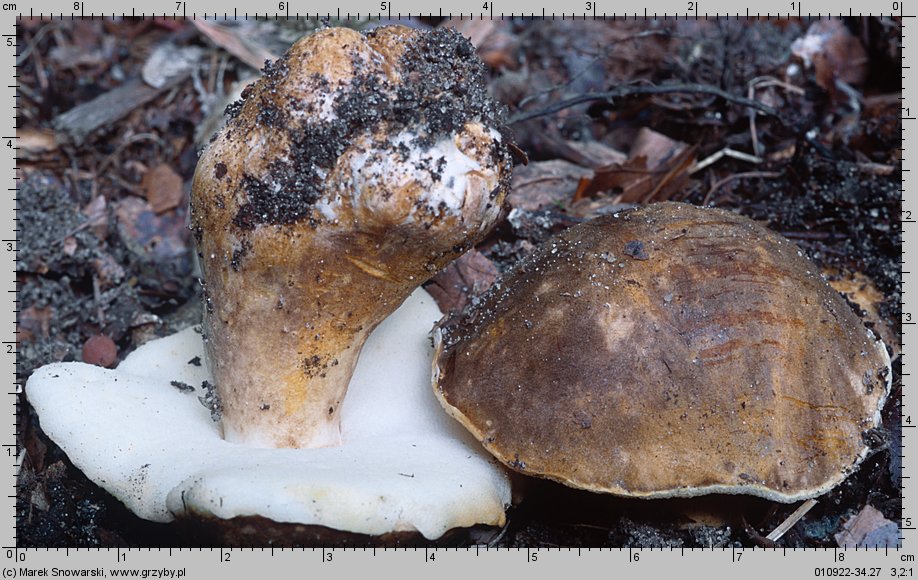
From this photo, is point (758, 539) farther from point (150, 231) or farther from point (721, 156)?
→ point (150, 231)

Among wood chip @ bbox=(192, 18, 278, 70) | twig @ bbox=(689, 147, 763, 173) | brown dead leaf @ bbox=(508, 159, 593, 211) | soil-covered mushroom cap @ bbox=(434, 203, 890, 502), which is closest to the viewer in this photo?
soil-covered mushroom cap @ bbox=(434, 203, 890, 502)

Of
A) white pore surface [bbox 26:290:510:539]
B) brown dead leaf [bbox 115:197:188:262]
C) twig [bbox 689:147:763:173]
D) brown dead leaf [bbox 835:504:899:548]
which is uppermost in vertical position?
twig [bbox 689:147:763:173]

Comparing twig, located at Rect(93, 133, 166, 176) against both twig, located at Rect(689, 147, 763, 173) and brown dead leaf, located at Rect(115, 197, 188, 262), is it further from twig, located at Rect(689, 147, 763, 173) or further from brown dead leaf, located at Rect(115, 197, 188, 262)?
twig, located at Rect(689, 147, 763, 173)

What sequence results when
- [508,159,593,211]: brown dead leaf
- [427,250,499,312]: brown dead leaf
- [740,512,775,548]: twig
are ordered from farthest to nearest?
[508,159,593,211]: brown dead leaf < [427,250,499,312]: brown dead leaf < [740,512,775,548]: twig

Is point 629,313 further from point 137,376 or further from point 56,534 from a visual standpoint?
point 56,534

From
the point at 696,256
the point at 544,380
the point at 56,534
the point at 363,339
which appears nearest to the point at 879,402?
A: the point at 696,256

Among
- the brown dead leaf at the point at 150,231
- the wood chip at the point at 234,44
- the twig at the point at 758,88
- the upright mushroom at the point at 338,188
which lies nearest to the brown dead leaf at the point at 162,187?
the brown dead leaf at the point at 150,231

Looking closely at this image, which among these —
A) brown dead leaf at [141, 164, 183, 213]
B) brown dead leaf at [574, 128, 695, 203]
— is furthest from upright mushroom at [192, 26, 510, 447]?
brown dead leaf at [141, 164, 183, 213]
